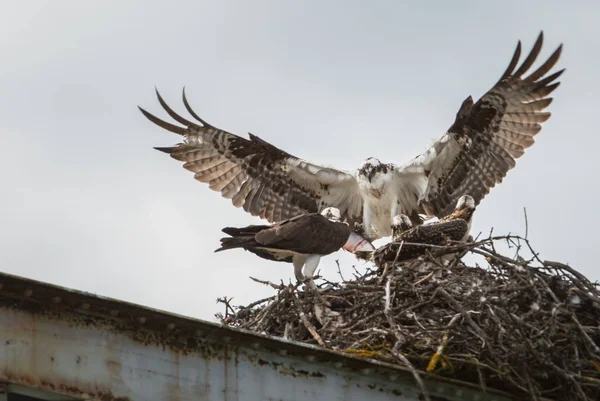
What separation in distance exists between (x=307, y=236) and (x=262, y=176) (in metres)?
2.75

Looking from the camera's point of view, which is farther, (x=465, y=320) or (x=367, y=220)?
(x=367, y=220)

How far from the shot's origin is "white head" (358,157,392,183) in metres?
13.0

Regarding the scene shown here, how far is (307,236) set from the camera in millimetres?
11055

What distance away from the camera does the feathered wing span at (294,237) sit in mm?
10750

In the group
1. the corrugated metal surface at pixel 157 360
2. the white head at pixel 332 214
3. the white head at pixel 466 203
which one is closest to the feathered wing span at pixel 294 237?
the white head at pixel 332 214

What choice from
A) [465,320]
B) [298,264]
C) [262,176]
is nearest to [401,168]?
[262,176]

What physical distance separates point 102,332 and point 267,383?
1112 millimetres

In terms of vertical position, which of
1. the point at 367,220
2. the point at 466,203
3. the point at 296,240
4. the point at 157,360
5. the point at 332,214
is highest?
the point at 367,220

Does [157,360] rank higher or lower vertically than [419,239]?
lower

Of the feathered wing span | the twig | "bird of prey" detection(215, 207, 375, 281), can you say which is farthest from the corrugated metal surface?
the feathered wing span

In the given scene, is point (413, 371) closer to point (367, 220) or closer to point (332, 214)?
point (332, 214)

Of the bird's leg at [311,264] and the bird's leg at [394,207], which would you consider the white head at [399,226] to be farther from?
the bird's leg at [394,207]

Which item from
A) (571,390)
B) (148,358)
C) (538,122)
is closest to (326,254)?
(538,122)

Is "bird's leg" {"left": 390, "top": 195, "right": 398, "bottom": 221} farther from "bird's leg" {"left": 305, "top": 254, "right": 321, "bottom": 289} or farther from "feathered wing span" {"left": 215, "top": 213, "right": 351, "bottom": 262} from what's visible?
"bird's leg" {"left": 305, "top": 254, "right": 321, "bottom": 289}
